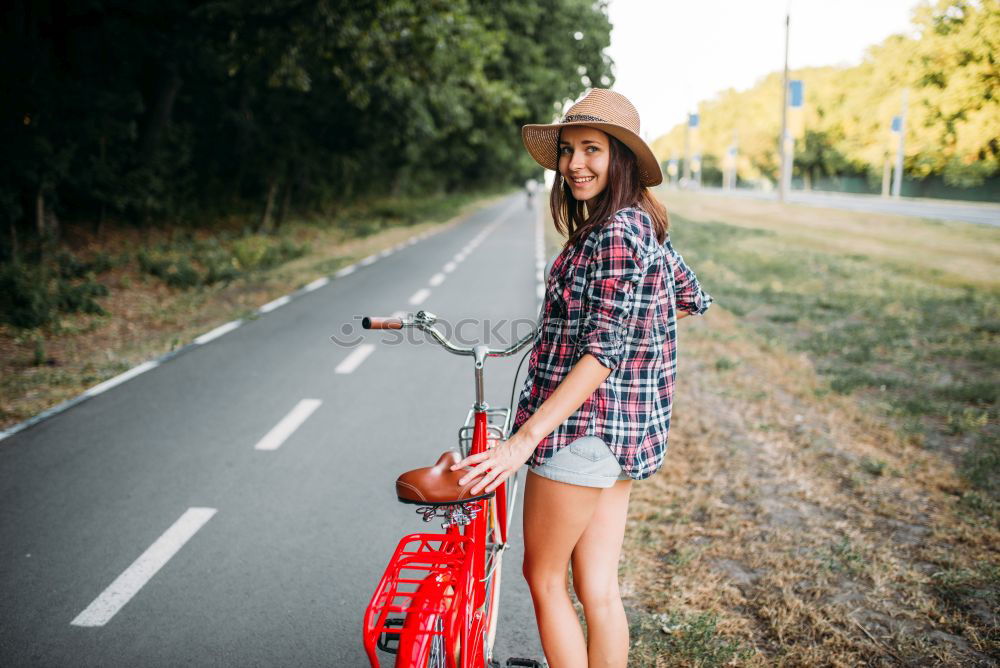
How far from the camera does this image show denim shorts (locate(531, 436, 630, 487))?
1808 millimetres

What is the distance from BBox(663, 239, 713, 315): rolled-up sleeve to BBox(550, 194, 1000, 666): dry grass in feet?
4.55

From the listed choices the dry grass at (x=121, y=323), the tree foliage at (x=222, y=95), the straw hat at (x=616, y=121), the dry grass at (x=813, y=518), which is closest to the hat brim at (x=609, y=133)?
the straw hat at (x=616, y=121)

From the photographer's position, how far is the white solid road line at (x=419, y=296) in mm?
10236

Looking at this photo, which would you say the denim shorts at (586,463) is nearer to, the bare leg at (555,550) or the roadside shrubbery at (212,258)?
the bare leg at (555,550)

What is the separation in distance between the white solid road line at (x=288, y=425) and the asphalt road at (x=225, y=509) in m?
0.02

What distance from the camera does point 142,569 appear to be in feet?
10.7

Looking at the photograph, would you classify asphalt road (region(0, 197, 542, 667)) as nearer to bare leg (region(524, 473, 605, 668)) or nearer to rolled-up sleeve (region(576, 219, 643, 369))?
bare leg (region(524, 473, 605, 668))

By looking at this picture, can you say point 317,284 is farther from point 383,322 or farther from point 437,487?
point 437,487

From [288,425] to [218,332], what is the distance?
373 centimetres

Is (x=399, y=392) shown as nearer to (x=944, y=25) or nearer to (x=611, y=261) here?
(x=611, y=261)

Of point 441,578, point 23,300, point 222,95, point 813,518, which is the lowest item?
point 813,518

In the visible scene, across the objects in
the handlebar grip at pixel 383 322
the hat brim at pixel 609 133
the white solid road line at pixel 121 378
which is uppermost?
the hat brim at pixel 609 133

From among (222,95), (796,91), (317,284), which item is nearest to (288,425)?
(317,284)

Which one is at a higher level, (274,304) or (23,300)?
(23,300)
